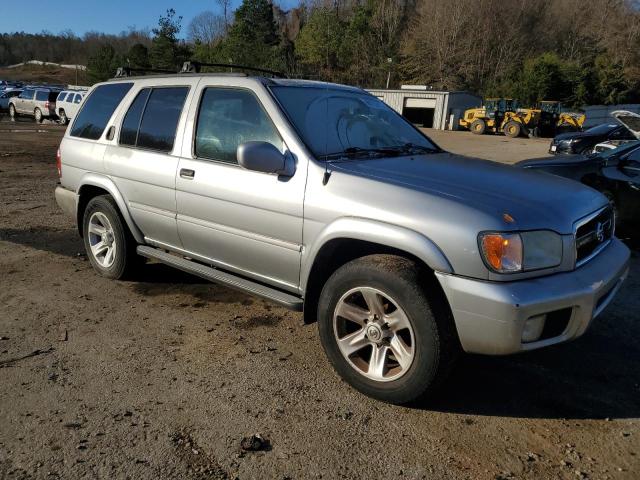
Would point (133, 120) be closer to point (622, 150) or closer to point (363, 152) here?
point (363, 152)

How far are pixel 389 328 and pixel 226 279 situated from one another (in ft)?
4.46

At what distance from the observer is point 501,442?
2.72 metres

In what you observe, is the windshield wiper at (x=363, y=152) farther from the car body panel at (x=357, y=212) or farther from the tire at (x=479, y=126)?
the tire at (x=479, y=126)

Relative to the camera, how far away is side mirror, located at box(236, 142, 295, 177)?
319 cm

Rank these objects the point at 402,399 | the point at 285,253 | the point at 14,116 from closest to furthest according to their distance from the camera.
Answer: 1. the point at 402,399
2. the point at 285,253
3. the point at 14,116

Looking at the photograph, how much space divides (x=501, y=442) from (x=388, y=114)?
267 cm

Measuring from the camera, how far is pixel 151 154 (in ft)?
14.0

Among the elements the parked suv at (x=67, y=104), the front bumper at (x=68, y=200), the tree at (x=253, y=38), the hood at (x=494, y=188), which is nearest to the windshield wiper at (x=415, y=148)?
the hood at (x=494, y=188)

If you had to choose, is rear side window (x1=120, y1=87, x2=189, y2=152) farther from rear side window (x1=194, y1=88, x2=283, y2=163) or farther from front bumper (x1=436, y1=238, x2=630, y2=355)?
front bumper (x1=436, y1=238, x2=630, y2=355)

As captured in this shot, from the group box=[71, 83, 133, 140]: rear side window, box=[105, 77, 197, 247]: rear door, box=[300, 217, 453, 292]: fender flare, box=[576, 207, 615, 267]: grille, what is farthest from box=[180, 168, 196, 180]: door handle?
box=[576, 207, 615, 267]: grille

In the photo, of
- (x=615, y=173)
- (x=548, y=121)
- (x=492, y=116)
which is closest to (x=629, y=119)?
(x=615, y=173)

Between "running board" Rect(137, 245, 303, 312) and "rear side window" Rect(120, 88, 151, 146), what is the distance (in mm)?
940

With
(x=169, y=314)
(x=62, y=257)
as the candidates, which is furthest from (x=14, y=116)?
(x=169, y=314)

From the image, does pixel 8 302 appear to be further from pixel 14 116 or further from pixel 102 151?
pixel 14 116
